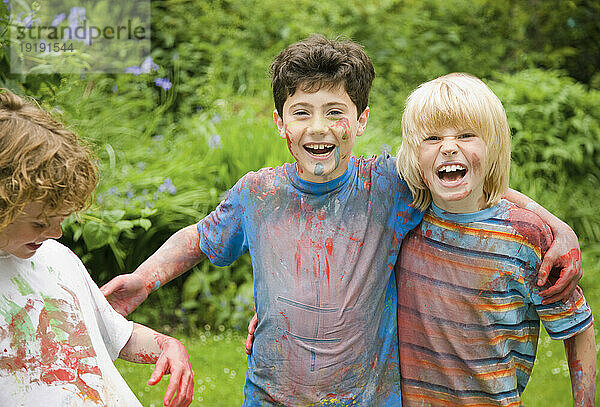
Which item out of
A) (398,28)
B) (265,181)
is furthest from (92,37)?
(265,181)

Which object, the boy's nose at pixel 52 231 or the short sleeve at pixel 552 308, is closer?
the boy's nose at pixel 52 231

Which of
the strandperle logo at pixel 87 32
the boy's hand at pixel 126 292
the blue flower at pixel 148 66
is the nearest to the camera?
the boy's hand at pixel 126 292

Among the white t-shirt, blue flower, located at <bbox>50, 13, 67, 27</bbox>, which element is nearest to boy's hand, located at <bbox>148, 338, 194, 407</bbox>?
the white t-shirt

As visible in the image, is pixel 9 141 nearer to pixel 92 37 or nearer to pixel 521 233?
pixel 521 233

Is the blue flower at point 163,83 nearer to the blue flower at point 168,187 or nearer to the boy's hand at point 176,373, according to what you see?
the blue flower at point 168,187

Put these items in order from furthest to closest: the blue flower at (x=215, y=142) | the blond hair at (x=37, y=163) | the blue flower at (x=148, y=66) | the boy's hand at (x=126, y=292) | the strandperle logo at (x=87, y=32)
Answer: the blue flower at (x=148, y=66), the strandperle logo at (x=87, y=32), the blue flower at (x=215, y=142), the boy's hand at (x=126, y=292), the blond hair at (x=37, y=163)

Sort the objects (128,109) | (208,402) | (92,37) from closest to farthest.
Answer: (208,402) < (128,109) < (92,37)

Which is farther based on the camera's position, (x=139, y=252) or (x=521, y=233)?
(x=139, y=252)

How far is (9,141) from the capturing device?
5.57 feet

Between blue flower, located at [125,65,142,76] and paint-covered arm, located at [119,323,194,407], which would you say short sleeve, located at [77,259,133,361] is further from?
blue flower, located at [125,65,142,76]

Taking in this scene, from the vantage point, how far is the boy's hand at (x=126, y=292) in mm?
2279

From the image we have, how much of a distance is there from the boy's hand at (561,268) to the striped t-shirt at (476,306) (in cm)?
3

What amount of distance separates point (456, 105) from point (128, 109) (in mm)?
4018

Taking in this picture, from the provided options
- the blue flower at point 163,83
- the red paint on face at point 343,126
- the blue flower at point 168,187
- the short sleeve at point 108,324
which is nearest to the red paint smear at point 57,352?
the short sleeve at point 108,324
